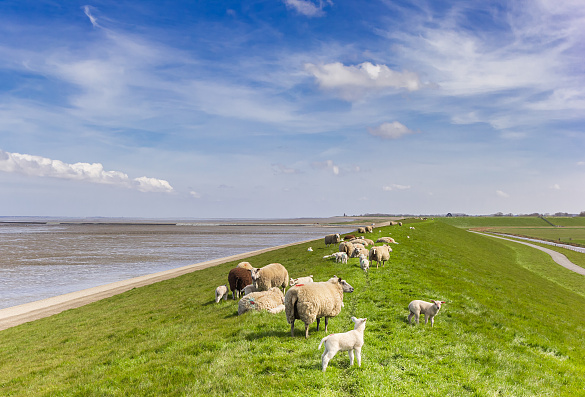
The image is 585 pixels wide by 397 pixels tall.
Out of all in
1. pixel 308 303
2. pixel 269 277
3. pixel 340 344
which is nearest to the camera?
pixel 340 344

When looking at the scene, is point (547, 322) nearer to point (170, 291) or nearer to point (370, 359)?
point (370, 359)

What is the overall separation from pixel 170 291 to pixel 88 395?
21.2m

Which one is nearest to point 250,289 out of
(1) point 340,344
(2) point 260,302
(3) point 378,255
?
(2) point 260,302

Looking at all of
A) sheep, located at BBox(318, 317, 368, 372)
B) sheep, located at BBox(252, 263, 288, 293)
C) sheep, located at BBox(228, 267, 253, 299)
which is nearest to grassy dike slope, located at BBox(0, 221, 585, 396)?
sheep, located at BBox(318, 317, 368, 372)

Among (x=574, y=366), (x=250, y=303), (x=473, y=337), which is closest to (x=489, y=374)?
(x=473, y=337)

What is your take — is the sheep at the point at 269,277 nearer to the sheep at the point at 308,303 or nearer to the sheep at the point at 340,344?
the sheep at the point at 308,303

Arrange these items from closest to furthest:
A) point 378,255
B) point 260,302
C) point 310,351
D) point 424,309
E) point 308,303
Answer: point 310,351
point 308,303
point 424,309
point 260,302
point 378,255

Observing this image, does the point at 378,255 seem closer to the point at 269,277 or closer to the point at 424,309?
the point at 269,277

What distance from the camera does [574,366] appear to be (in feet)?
41.7

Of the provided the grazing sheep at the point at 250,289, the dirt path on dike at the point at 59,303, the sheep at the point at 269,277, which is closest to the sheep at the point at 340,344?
the sheep at the point at 269,277

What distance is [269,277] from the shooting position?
1944 cm

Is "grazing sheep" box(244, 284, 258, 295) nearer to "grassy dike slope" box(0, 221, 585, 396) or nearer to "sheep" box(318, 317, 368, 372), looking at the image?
"grassy dike slope" box(0, 221, 585, 396)

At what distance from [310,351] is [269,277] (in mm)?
9247

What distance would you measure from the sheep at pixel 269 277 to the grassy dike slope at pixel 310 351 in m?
2.22
